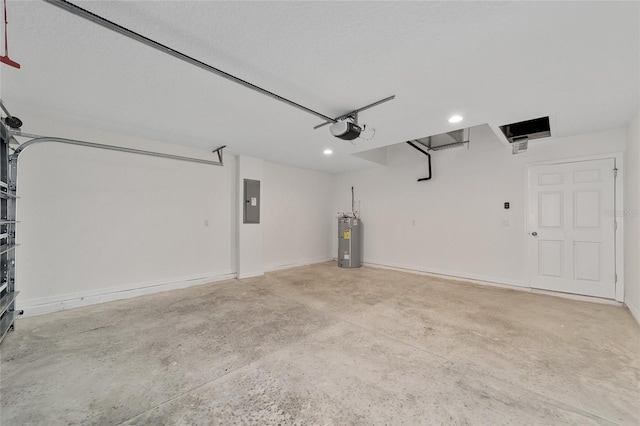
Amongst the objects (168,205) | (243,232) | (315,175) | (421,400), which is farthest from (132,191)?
(421,400)

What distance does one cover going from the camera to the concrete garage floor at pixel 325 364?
1558mm

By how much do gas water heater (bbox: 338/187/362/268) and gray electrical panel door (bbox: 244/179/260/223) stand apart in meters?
2.10

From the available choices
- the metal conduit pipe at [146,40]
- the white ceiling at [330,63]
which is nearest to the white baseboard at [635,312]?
the white ceiling at [330,63]

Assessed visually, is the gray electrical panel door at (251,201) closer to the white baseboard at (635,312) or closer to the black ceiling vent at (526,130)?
the black ceiling vent at (526,130)

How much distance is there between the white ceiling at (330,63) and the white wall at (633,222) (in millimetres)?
339

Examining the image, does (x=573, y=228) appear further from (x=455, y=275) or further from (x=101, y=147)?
(x=101, y=147)

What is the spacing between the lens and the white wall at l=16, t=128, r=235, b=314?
3.14m

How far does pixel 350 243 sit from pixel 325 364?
400cm

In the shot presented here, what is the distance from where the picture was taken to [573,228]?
3789 millimetres

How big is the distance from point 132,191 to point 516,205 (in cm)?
625

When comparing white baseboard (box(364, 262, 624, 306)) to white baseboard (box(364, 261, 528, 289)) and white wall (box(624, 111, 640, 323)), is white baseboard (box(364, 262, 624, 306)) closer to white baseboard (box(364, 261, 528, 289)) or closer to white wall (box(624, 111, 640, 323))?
white baseboard (box(364, 261, 528, 289))

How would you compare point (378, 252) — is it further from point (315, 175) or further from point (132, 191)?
point (132, 191)

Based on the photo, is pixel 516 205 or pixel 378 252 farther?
pixel 378 252

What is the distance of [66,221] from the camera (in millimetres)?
3338
